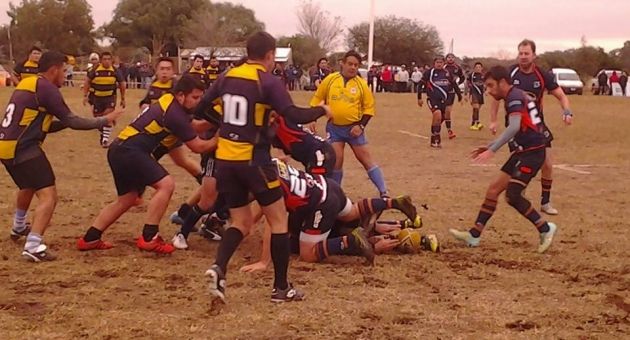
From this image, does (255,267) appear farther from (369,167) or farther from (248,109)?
(369,167)

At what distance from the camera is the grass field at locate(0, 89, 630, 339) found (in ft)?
18.1

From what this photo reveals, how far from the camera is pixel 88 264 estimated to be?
723 cm

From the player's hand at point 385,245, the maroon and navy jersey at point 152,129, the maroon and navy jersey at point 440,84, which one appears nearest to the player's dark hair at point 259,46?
the maroon and navy jersey at point 152,129

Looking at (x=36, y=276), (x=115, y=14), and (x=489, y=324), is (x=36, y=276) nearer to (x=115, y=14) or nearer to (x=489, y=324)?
(x=489, y=324)

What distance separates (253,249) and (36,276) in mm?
2062

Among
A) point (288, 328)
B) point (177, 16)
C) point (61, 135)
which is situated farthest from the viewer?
point (177, 16)

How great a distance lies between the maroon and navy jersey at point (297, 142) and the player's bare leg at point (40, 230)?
6.86ft

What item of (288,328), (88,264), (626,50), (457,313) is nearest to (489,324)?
(457,313)

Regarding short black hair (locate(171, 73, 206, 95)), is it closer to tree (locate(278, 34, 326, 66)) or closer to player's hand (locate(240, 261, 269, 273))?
player's hand (locate(240, 261, 269, 273))

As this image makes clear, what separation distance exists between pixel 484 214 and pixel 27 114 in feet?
14.3

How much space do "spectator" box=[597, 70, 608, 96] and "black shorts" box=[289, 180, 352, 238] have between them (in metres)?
46.3

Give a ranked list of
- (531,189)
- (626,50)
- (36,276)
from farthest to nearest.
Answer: (626,50), (531,189), (36,276)

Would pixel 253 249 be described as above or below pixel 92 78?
below

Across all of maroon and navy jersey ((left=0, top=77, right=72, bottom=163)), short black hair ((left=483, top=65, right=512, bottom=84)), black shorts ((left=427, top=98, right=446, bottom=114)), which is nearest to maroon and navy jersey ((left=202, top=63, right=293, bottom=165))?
maroon and navy jersey ((left=0, top=77, right=72, bottom=163))
